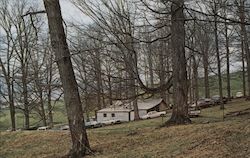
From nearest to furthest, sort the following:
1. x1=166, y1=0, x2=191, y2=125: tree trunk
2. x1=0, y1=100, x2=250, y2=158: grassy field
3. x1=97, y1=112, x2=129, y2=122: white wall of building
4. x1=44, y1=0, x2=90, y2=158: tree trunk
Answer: x1=0, y1=100, x2=250, y2=158: grassy field → x1=44, y1=0, x2=90, y2=158: tree trunk → x1=166, y1=0, x2=191, y2=125: tree trunk → x1=97, y1=112, x2=129, y2=122: white wall of building

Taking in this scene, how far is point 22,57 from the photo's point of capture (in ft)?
113

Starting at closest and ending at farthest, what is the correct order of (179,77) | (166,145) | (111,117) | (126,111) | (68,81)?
(166,145)
(68,81)
(179,77)
(126,111)
(111,117)

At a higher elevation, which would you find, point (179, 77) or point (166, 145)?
point (179, 77)

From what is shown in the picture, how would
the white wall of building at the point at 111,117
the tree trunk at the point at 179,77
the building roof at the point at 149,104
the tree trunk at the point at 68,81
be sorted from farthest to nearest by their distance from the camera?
the building roof at the point at 149,104 < the white wall of building at the point at 111,117 < the tree trunk at the point at 179,77 < the tree trunk at the point at 68,81

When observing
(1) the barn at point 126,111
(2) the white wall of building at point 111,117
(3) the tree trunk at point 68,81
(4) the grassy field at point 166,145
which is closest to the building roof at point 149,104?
(1) the barn at point 126,111

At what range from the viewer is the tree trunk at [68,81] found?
33.3 feet

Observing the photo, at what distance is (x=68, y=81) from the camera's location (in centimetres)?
1015

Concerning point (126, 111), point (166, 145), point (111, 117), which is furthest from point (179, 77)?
point (111, 117)

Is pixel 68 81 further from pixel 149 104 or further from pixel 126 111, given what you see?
pixel 149 104

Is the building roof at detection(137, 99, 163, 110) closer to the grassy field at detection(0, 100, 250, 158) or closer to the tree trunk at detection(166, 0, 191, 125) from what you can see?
the tree trunk at detection(166, 0, 191, 125)

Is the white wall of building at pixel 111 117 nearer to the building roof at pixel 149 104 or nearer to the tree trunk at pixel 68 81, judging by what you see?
the building roof at pixel 149 104

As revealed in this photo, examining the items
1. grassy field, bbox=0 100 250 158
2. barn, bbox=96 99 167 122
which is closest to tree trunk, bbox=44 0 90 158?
grassy field, bbox=0 100 250 158

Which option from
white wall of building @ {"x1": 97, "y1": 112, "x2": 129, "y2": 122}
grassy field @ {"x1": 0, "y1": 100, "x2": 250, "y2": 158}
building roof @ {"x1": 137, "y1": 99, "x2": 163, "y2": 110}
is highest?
building roof @ {"x1": 137, "y1": 99, "x2": 163, "y2": 110}

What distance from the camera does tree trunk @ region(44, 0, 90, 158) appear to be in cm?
1016
